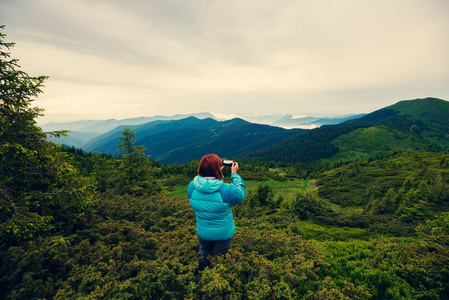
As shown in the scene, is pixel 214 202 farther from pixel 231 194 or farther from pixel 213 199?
pixel 231 194

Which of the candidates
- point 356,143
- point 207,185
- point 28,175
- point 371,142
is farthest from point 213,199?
point 371,142

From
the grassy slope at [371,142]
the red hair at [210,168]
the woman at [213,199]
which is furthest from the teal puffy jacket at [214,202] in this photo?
the grassy slope at [371,142]

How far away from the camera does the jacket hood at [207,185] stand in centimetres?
400

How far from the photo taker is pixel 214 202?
13.4 feet

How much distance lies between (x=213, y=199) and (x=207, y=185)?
1.28ft

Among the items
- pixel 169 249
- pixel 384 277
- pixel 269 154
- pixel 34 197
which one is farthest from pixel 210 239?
pixel 269 154

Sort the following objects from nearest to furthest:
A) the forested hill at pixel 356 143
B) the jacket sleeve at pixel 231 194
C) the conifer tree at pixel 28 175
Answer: the jacket sleeve at pixel 231 194, the conifer tree at pixel 28 175, the forested hill at pixel 356 143

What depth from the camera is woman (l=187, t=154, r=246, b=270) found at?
4.09 meters

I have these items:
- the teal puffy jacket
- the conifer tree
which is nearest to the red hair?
the teal puffy jacket

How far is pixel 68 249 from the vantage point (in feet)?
18.3

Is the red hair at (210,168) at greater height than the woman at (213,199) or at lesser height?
greater

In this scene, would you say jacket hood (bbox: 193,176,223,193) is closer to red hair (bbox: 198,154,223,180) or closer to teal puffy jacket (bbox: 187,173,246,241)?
teal puffy jacket (bbox: 187,173,246,241)

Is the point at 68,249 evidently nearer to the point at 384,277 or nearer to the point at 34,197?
the point at 34,197

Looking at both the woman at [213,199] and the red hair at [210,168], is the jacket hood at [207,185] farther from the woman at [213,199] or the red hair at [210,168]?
the red hair at [210,168]
